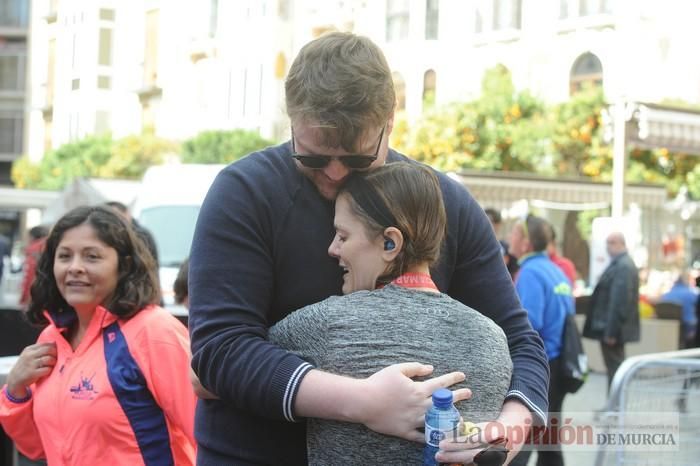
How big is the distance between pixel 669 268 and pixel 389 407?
2060 cm

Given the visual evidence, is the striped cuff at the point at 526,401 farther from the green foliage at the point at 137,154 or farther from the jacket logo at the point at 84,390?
the green foliage at the point at 137,154

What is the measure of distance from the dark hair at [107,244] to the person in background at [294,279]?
1.30m

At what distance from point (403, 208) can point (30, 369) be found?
1.68 metres

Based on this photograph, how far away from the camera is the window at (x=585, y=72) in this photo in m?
30.7

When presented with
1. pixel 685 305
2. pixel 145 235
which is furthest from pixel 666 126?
pixel 145 235

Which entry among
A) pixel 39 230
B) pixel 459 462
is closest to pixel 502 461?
pixel 459 462

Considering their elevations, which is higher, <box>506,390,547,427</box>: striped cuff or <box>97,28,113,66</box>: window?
<box>97,28,113,66</box>: window

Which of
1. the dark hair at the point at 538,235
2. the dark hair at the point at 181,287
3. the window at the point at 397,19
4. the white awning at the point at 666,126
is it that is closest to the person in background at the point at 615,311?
the dark hair at the point at 538,235

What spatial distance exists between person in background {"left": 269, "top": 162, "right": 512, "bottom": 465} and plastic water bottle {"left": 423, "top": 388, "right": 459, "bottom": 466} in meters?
0.09

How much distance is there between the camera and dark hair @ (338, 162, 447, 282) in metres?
2.18

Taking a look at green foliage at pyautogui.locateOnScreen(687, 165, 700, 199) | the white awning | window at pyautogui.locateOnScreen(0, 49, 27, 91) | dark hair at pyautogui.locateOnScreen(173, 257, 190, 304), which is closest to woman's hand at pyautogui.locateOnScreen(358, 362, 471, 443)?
dark hair at pyautogui.locateOnScreen(173, 257, 190, 304)

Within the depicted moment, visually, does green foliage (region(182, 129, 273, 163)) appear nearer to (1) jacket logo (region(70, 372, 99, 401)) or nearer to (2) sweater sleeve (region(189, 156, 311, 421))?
(1) jacket logo (region(70, 372, 99, 401))

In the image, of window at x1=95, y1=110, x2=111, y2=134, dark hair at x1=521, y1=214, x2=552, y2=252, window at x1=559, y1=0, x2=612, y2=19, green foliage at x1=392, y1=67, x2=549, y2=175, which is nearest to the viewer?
dark hair at x1=521, y1=214, x2=552, y2=252

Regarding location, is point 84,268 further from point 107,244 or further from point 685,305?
point 685,305
